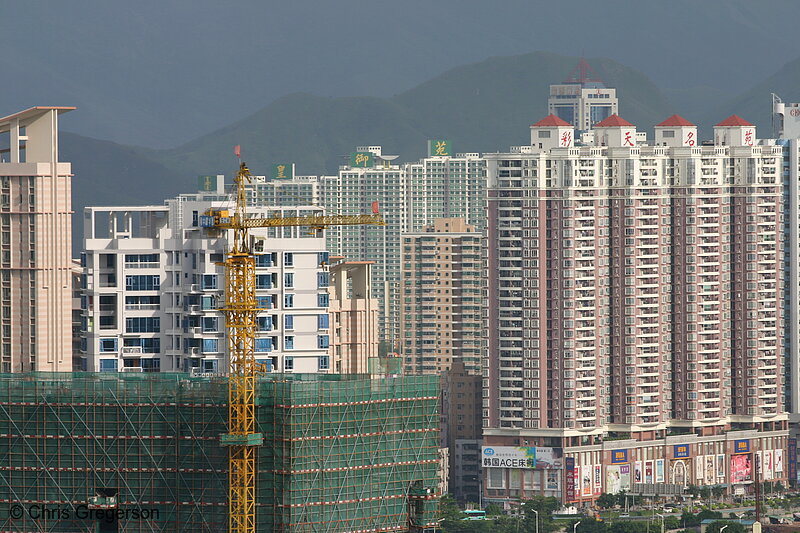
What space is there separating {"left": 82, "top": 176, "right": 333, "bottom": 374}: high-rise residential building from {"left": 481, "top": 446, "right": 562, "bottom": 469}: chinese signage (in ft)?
140

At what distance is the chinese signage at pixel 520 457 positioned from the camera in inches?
5433

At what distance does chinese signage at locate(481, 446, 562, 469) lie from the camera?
138 m

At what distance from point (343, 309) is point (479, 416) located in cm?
4337

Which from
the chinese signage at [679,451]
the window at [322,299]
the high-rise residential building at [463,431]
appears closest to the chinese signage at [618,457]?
the chinese signage at [679,451]

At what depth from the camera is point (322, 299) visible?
97.5 meters

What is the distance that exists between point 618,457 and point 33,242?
2411 inches

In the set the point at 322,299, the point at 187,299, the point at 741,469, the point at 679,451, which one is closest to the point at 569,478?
the point at 679,451

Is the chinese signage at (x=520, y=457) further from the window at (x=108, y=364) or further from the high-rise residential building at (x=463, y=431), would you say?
the window at (x=108, y=364)

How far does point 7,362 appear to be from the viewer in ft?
302

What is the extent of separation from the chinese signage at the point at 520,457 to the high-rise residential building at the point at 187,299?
4259 centimetres

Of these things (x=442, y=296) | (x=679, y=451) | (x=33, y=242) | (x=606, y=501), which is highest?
(x=33, y=242)

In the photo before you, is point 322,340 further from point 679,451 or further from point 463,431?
point 679,451

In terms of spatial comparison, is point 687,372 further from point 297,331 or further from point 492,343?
point 297,331

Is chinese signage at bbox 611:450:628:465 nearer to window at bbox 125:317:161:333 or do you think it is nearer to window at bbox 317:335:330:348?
window at bbox 317:335:330:348
